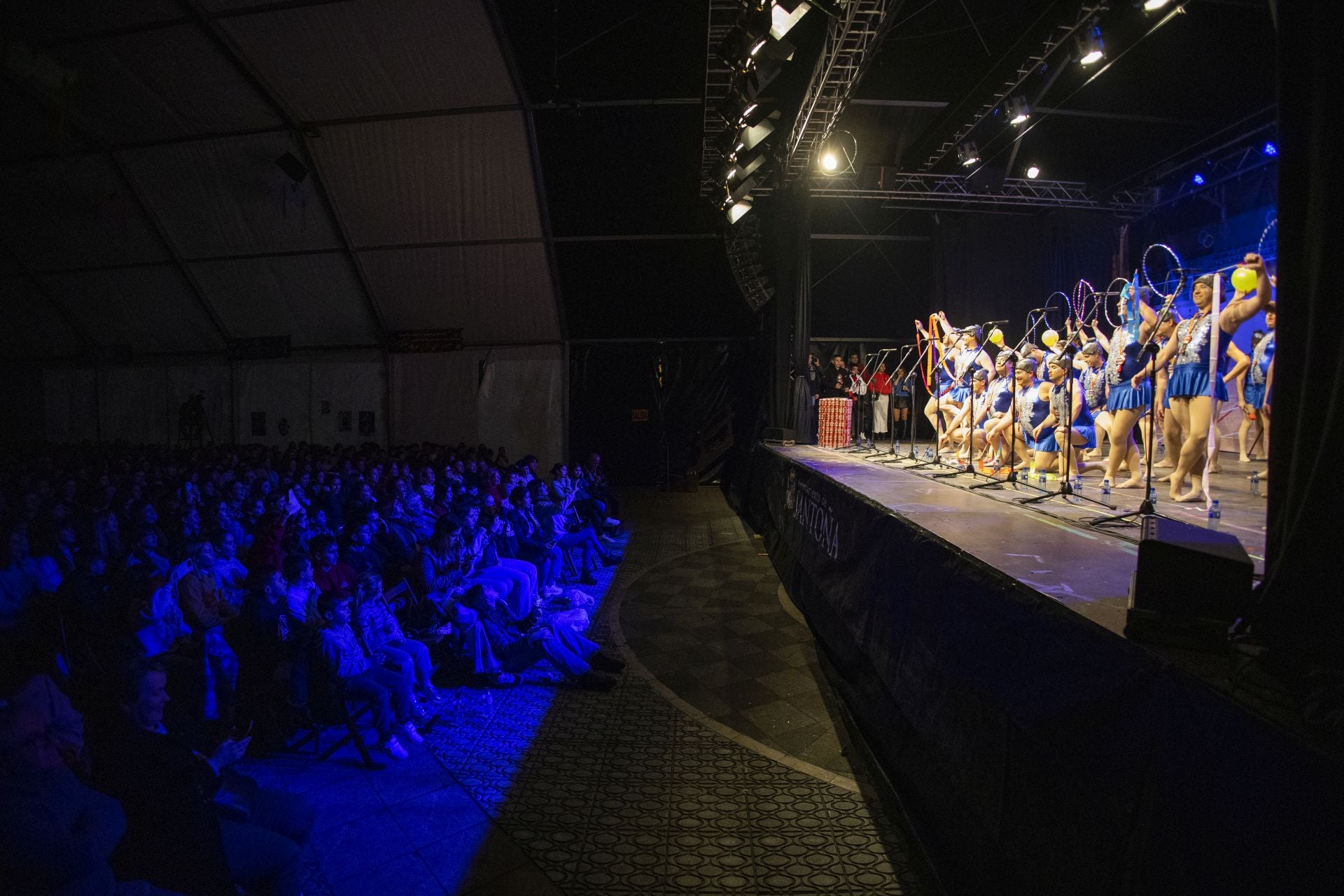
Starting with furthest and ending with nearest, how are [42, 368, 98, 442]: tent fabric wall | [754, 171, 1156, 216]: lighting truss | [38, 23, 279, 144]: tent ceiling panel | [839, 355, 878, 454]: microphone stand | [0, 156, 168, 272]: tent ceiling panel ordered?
1. [42, 368, 98, 442]: tent fabric wall
2. [0, 156, 168, 272]: tent ceiling panel
3. [754, 171, 1156, 216]: lighting truss
4. [839, 355, 878, 454]: microphone stand
5. [38, 23, 279, 144]: tent ceiling panel

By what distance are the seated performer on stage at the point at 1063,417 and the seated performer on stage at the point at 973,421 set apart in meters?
0.67

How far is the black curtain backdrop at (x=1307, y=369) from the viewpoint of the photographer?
1.54 m

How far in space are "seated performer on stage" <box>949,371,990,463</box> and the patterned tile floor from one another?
3.29 m

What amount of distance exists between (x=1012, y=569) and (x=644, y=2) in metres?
8.56

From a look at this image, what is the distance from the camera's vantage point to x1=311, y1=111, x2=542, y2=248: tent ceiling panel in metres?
10.9

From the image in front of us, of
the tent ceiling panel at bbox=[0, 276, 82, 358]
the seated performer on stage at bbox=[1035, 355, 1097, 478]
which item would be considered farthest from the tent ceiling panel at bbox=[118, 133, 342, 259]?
the seated performer on stage at bbox=[1035, 355, 1097, 478]

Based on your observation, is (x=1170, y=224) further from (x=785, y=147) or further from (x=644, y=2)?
(x=644, y=2)

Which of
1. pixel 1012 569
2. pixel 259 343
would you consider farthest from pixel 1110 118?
pixel 259 343

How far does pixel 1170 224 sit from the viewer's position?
448 inches

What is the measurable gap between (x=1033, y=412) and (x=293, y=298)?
15.0m

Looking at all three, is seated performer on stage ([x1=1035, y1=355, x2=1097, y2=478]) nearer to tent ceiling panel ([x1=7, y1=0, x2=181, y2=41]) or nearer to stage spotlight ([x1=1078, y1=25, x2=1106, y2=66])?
stage spotlight ([x1=1078, y1=25, x2=1106, y2=66])

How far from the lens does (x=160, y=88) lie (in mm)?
10492

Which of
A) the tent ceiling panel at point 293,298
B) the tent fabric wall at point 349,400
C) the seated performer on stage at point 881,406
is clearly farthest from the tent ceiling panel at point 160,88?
the seated performer on stage at point 881,406

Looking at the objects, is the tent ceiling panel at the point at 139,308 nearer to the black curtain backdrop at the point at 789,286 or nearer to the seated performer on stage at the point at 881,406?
the black curtain backdrop at the point at 789,286
